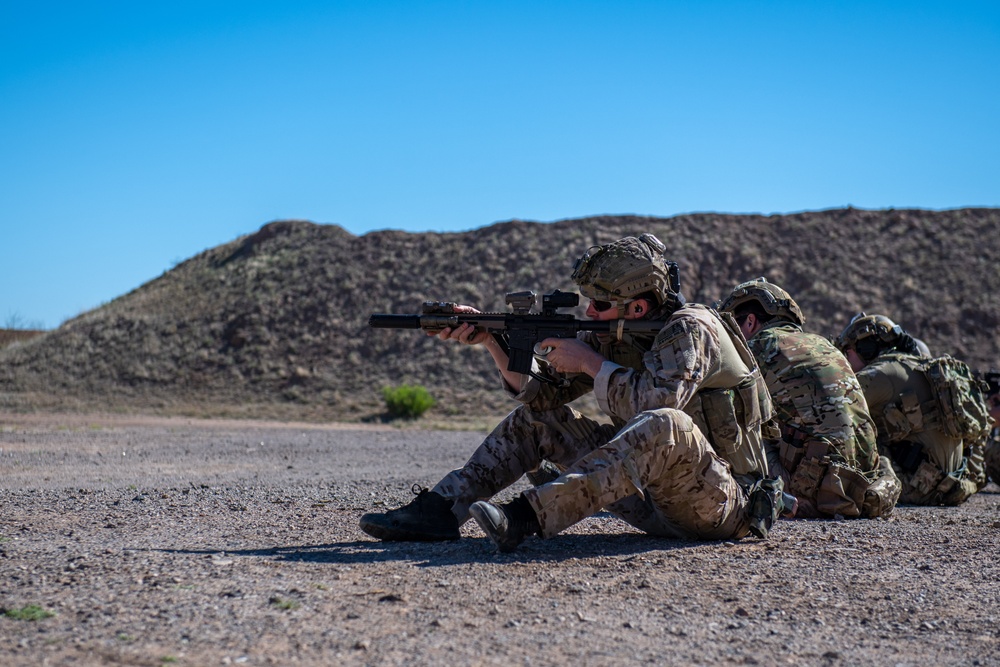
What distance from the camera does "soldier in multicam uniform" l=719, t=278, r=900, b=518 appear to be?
6395 mm

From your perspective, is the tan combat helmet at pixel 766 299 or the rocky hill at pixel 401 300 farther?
the rocky hill at pixel 401 300

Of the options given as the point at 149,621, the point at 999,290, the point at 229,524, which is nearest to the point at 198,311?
the point at 999,290

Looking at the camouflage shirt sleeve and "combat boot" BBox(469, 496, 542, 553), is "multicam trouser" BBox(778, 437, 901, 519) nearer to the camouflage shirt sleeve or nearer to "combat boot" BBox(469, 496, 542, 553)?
the camouflage shirt sleeve

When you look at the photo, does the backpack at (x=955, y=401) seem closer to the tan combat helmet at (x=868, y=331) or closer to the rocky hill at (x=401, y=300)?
the tan combat helmet at (x=868, y=331)

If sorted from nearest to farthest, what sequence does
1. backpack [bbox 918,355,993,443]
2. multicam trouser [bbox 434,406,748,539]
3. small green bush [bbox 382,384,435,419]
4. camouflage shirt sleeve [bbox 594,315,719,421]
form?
multicam trouser [bbox 434,406,748,539]
camouflage shirt sleeve [bbox 594,315,719,421]
backpack [bbox 918,355,993,443]
small green bush [bbox 382,384,435,419]

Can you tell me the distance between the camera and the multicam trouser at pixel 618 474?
4.50 metres

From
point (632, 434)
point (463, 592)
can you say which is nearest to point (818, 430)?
point (632, 434)

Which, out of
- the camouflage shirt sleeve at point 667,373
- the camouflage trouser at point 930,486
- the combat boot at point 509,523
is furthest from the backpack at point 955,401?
the combat boot at point 509,523

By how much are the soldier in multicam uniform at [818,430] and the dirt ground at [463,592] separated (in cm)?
22

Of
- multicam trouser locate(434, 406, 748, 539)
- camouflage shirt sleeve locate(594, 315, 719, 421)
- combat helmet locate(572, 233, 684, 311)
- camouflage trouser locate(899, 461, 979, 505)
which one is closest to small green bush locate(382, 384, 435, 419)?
camouflage trouser locate(899, 461, 979, 505)

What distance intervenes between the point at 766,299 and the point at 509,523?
3.00 meters

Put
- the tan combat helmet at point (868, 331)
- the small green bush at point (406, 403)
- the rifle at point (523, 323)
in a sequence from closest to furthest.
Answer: the rifle at point (523, 323) → the tan combat helmet at point (868, 331) → the small green bush at point (406, 403)

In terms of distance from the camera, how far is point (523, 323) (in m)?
5.32

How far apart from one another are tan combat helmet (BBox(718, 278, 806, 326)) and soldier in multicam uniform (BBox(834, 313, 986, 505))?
1108 mm
